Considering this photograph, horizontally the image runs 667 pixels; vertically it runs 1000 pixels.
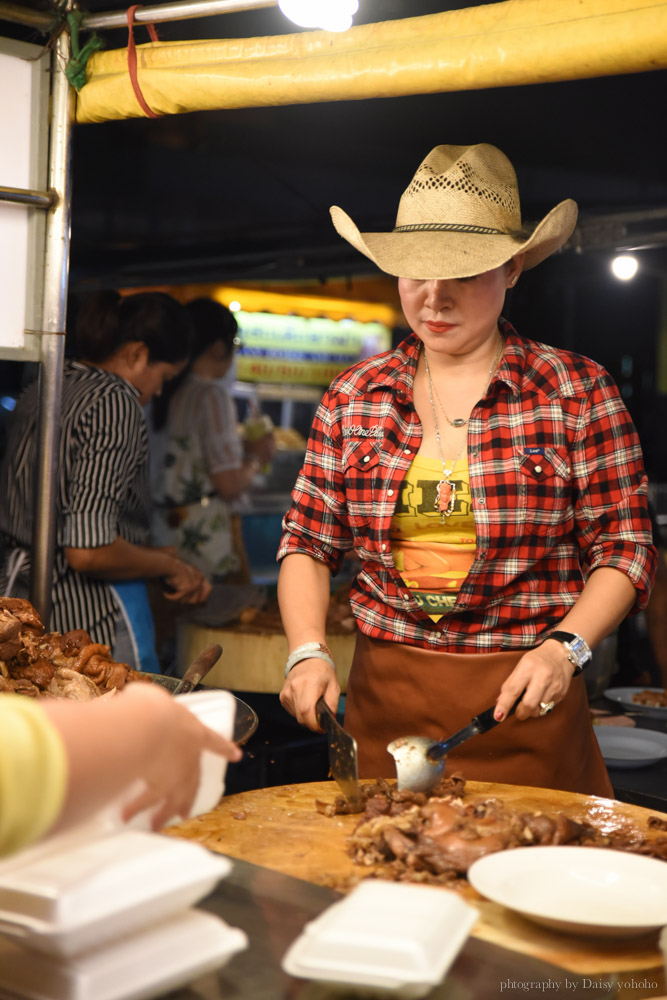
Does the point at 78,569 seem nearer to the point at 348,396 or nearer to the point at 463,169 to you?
the point at 348,396

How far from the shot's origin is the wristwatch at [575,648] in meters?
2.27

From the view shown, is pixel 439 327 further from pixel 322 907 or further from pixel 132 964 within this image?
pixel 132 964

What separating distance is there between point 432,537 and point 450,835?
92 cm

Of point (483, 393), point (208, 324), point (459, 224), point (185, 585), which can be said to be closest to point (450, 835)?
point (483, 393)

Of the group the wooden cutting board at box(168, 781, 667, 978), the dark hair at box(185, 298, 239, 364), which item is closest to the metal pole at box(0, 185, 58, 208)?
the wooden cutting board at box(168, 781, 667, 978)

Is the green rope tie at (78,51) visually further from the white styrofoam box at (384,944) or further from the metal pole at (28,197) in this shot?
the white styrofoam box at (384,944)

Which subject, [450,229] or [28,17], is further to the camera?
[28,17]

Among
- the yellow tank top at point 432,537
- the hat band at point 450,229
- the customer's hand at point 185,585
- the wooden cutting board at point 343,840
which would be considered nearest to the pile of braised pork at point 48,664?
the wooden cutting board at point 343,840

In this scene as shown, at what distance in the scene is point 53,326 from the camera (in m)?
2.79

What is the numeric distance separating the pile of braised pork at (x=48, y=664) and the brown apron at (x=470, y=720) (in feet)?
1.99

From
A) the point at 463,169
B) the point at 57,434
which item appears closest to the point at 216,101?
the point at 463,169

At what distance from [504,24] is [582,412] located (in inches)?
35.0

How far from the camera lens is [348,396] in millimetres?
2666

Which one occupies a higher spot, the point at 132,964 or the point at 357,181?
the point at 357,181
